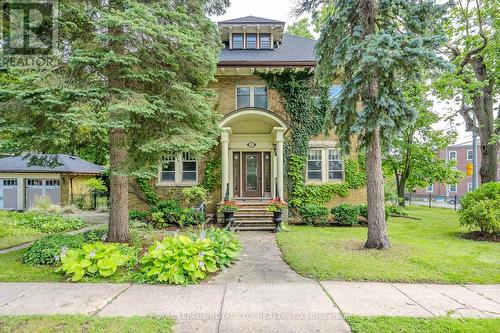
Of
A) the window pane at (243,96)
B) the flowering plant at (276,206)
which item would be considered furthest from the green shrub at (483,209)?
the window pane at (243,96)

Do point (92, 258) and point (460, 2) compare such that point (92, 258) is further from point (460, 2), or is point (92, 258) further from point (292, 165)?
point (460, 2)

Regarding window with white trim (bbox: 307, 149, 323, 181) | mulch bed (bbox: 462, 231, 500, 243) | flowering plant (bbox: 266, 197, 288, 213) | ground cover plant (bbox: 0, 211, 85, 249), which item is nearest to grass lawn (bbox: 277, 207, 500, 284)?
mulch bed (bbox: 462, 231, 500, 243)

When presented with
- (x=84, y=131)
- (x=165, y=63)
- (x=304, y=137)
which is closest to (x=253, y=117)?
(x=304, y=137)

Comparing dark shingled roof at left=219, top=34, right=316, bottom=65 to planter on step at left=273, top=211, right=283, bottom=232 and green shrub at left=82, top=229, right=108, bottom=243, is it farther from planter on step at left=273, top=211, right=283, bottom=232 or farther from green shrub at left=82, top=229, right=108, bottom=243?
green shrub at left=82, top=229, right=108, bottom=243

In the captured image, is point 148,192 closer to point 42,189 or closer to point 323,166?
point 323,166

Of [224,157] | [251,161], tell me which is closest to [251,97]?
[251,161]

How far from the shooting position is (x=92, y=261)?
18.3 feet

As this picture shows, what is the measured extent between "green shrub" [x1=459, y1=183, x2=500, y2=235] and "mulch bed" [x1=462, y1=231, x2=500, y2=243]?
0.13 meters

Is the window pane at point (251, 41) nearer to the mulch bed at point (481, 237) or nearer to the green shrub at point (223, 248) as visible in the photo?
the green shrub at point (223, 248)

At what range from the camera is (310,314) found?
3.96m

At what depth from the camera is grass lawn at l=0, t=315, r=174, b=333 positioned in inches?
137

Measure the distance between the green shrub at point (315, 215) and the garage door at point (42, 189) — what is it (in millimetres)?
16265

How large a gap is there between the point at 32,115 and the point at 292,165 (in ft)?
32.2

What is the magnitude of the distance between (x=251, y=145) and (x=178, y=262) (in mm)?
9115
